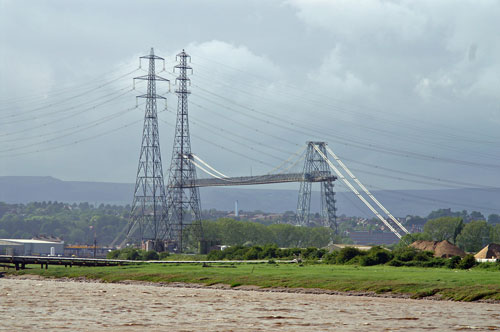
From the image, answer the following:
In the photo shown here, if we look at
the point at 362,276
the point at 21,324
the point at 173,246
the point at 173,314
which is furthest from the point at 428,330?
the point at 173,246

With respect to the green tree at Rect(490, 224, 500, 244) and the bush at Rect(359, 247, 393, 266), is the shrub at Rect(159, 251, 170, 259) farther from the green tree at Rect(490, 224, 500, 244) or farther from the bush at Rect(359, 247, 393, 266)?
the green tree at Rect(490, 224, 500, 244)

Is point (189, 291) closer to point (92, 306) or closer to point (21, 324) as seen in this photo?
point (92, 306)

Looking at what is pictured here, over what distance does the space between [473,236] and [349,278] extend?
103 metres

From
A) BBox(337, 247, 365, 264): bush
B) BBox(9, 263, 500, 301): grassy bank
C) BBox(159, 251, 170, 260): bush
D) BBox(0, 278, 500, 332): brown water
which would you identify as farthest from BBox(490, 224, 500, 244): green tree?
BBox(0, 278, 500, 332): brown water

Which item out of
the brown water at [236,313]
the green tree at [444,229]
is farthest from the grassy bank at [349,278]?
the green tree at [444,229]

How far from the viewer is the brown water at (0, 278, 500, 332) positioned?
126ft

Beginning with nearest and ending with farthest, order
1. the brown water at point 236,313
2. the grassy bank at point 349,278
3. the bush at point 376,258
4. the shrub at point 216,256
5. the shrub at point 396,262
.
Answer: the brown water at point 236,313
the grassy bank at point 349,278
the shrub at point 396,262
the bush at point 376,258
the shrub at point 216,256

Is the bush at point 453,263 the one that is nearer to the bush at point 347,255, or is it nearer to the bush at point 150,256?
the bush at point 347,255

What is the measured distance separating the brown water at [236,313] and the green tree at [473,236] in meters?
108

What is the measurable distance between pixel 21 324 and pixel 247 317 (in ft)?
38.1

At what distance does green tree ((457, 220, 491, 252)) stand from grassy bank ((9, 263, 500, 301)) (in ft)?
274

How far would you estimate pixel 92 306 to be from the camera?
49750mm

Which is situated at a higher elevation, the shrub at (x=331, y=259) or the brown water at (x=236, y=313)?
the shrub at (x=331, y=259)

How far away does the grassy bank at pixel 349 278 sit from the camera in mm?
55531
